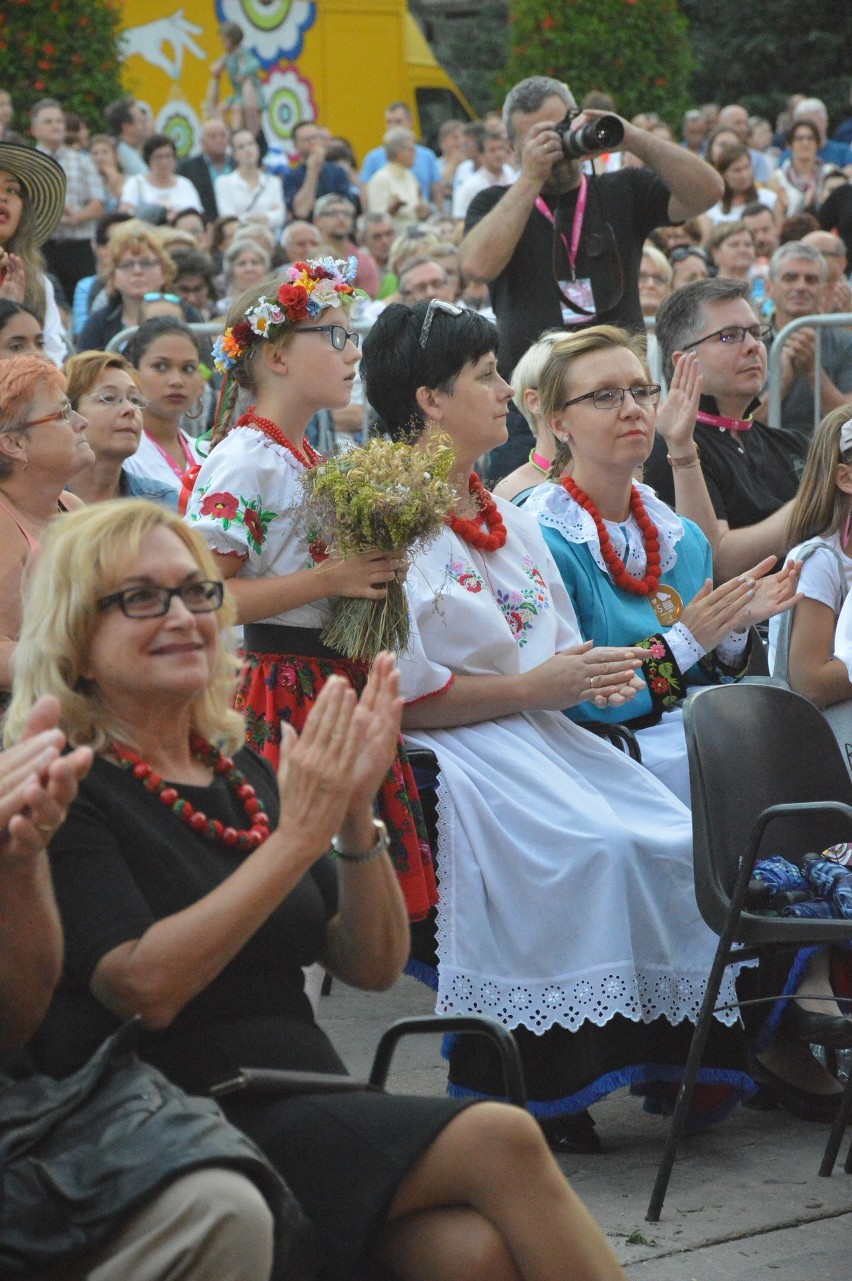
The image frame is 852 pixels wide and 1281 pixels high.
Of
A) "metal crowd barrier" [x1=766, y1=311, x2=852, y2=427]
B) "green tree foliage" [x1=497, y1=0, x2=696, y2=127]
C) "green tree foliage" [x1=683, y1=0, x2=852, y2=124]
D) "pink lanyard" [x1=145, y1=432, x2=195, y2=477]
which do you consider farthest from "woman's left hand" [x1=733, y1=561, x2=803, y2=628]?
"green tree foliage" [x1=683, y1=0, x2=852, y2=124]

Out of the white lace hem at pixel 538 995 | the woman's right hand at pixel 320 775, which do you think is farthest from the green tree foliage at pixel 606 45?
the woman's right hand at pixel 320 775

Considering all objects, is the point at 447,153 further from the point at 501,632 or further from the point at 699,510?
the point at 501,632

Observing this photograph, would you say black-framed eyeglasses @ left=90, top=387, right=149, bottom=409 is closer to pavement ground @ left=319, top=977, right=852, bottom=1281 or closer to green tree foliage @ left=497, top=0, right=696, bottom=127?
pavement ground @ left=319, top=977, right=852, bottom=1281

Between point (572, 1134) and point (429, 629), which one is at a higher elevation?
point (429, 629)

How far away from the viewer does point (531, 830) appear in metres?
4.12

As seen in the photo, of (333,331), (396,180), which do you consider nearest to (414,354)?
(333,331)

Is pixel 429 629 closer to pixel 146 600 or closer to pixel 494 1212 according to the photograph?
pixel 146 600

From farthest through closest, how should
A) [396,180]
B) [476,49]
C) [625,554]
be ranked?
[476,49] < [396,180] < [625,554]

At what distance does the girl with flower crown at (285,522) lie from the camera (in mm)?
3963

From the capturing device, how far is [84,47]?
14828mm

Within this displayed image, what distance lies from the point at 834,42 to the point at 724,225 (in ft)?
47.5

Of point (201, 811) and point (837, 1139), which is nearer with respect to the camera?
point (201, 811)

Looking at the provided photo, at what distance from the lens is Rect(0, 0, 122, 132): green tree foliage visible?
47.9 ft

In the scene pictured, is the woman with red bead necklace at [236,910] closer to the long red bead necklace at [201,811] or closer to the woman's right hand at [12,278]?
the long red bead necklace at [201,811]
